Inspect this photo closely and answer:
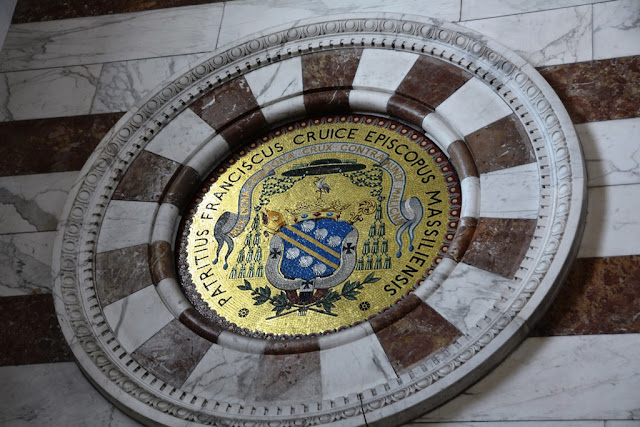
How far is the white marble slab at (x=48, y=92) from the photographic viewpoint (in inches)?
186

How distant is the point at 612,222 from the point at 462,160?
0.69 metres

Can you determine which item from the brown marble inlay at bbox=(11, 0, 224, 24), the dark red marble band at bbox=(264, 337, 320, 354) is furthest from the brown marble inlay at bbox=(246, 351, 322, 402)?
the brown marble inlay at bbox=(11, 0, 224, 24)

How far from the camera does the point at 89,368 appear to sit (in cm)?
379

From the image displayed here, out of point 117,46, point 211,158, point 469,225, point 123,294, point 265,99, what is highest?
point 117,46

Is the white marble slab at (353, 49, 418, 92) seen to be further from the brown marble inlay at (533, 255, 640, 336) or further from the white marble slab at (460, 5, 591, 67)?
the brown marble inlay at (533, 255, 640, 336)

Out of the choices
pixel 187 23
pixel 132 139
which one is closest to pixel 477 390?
pixel 132 139

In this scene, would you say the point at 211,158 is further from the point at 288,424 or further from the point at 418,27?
the point at 288,424

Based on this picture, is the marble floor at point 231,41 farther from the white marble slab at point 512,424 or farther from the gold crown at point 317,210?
the gold crown at point 317,210

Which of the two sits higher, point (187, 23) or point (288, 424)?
point (187, 23)

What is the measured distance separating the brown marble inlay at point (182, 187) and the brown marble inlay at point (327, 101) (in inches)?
25.2

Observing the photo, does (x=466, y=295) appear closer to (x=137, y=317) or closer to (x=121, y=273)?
(x=137, y=317)

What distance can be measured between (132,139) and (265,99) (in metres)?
0.67

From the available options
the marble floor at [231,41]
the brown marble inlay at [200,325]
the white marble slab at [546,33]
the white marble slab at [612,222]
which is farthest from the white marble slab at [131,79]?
the white marble slab at [612,222]

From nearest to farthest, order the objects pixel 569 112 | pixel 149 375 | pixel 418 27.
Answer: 1. pixel 149 375
2. pixel 569 112
3. pixel 418 27
